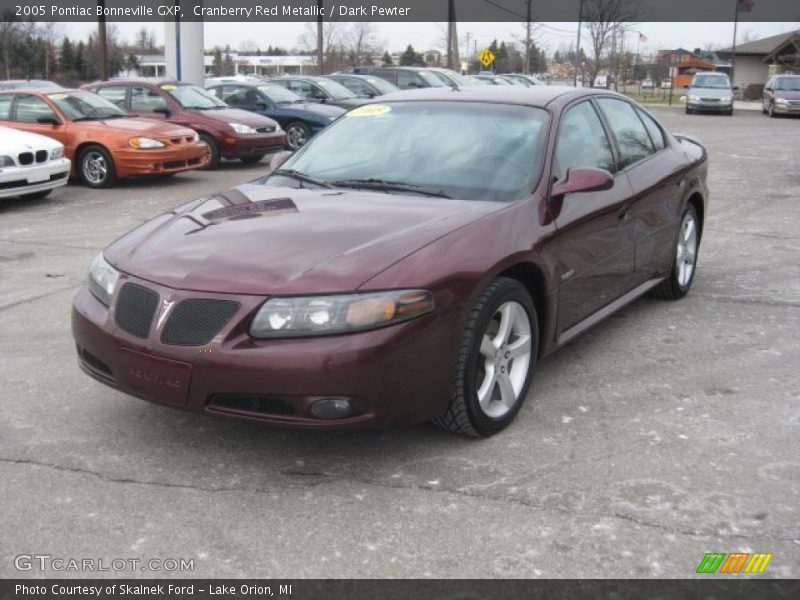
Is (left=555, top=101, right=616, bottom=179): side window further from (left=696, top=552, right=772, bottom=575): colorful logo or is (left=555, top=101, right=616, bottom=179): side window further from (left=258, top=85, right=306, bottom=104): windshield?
(left=258, top=85, right=306, bottom=104): windshield

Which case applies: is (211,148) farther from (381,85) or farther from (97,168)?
(381,85)

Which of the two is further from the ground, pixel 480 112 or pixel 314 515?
pixel 480 112

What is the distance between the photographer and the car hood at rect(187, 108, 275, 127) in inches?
574

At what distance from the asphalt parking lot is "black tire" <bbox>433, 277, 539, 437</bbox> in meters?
0.11

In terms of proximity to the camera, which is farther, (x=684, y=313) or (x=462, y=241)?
(x=684, y=313)

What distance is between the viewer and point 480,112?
15.4 ft

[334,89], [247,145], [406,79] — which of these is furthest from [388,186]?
[406,79]

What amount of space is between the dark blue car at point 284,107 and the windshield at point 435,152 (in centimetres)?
1159

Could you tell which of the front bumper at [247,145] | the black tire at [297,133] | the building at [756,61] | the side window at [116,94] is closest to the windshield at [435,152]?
the front bumper at [247,145]

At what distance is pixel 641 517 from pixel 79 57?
238ft

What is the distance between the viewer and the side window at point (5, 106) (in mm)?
12758

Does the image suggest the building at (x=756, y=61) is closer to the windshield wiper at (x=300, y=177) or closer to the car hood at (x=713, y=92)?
the car hood at (x=713, y=92)

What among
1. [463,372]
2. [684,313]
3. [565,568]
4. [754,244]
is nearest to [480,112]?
[463,372]

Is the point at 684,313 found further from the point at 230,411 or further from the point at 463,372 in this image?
the point at 230,411
